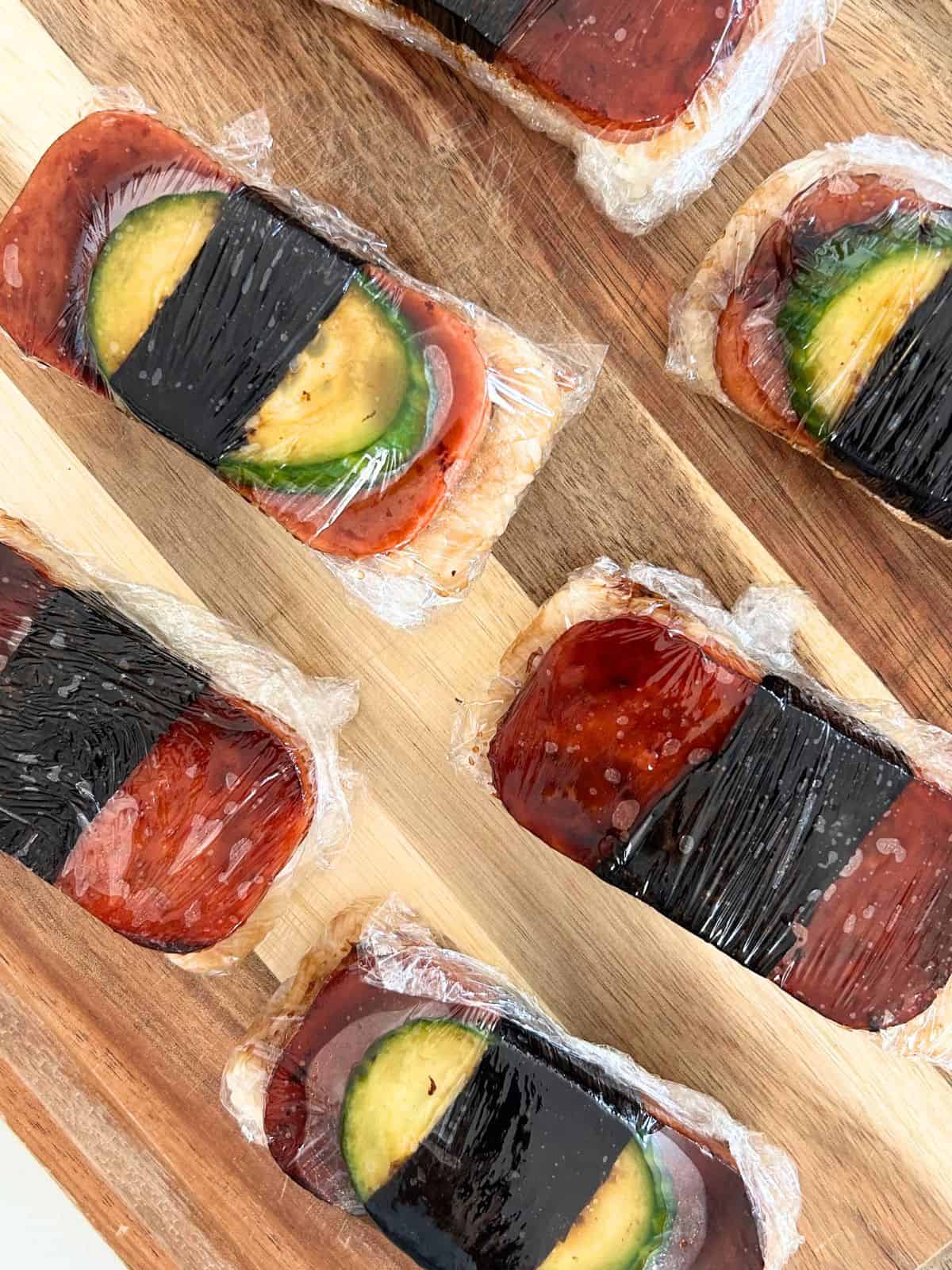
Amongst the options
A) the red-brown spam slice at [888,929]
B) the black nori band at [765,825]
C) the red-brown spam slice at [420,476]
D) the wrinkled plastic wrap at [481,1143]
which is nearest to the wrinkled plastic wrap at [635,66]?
the red-brown spam slice at [420,476]

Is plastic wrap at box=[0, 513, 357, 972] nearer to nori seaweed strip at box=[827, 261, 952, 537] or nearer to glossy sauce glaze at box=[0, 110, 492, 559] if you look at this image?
glossy sauce glaze at box=[0, 110, 492, 559]

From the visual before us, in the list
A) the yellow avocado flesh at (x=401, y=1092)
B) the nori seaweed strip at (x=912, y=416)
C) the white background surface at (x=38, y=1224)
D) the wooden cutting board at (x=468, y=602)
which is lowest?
the white background surface at (x=38, y=1224)

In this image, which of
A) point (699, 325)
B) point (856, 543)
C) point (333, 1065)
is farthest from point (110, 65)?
point (333, 1065)

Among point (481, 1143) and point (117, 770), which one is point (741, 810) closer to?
point (481, 1143)

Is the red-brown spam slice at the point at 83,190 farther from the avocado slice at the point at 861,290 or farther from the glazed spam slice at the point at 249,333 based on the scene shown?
the avocado slice at the point at 861,290

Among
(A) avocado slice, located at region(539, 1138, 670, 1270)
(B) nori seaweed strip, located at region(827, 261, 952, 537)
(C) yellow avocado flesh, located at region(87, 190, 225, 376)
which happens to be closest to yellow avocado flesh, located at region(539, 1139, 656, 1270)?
(A) avocado slice, located at region(539, 1138, 670, 1270)

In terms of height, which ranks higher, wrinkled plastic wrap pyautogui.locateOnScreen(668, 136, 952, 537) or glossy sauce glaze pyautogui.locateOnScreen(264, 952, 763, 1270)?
wrinkled plastic wrap pyautogui.locateOnScreen(668, 136, 952, 537)

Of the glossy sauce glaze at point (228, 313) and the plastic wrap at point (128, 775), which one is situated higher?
the glossy sauce glaze at point (228, 313)
